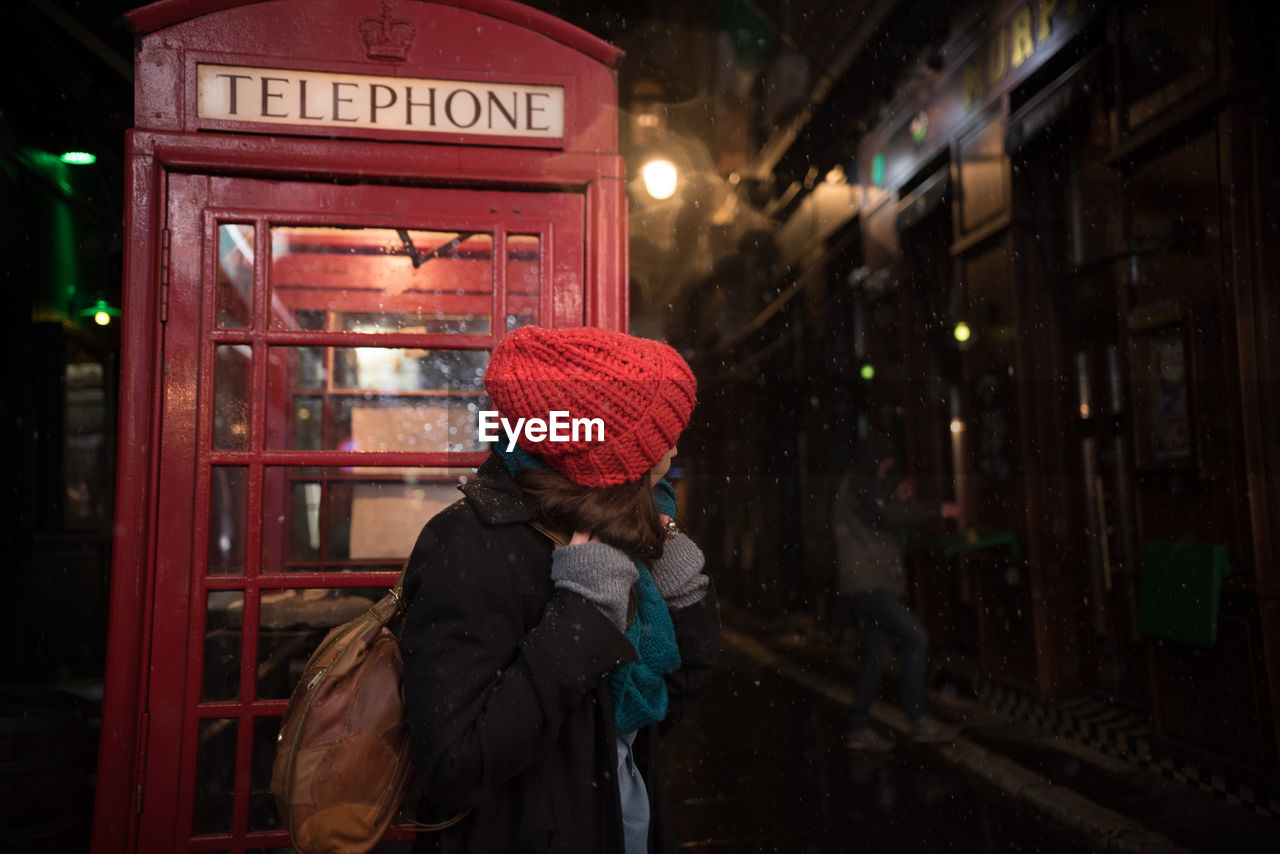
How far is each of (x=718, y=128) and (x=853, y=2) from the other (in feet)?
13.3

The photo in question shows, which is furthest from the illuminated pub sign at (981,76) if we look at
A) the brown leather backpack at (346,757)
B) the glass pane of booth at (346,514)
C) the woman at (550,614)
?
the brown leather backpack at (346,757)

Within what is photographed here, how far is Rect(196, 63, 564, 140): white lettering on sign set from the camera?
240 cm

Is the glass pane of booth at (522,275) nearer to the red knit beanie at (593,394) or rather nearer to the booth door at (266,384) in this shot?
the booth door at (266,384)

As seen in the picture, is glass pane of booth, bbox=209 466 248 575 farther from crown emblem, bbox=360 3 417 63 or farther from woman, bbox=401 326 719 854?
crown emblem, bbox=360 3 417 63

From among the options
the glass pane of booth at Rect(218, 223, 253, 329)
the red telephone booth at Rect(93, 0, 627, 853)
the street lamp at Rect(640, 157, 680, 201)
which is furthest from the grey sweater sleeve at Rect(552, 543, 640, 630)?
the street lamp at Rect(640, 157, 680, 201)

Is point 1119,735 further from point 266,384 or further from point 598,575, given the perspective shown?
point 266,384

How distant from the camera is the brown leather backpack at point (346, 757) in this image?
143cm

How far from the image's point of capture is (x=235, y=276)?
7.96 ft

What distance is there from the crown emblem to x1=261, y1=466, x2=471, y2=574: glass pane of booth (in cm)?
145

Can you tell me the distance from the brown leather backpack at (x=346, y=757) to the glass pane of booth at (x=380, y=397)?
113cm

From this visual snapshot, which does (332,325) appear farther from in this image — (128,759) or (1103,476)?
(1103,476)

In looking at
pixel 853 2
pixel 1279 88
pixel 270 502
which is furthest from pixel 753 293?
pixel 270 502

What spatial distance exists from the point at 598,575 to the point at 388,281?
1.62 m

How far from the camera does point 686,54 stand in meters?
6.08
